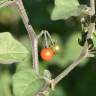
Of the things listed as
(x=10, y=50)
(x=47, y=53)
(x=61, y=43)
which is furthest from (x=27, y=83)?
(x=61, y=43)

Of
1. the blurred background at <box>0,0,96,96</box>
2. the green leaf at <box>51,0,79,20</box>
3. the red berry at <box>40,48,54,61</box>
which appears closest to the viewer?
the green leaf at <box>51,0,79,20</box>

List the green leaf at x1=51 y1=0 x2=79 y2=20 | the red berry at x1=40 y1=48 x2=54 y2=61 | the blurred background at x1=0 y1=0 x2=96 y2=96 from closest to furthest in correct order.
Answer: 1. the green leaf at x1=51 y1=0 x2=79 y2=20
2. the red berry at x1=40 y1=48 x2=54 y2=61
3. the blurred background at x1=0 y1=0 x2=96 y2=96

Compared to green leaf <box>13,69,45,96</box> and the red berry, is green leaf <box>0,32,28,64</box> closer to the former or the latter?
green leaf <box>13,69,45,96</box>

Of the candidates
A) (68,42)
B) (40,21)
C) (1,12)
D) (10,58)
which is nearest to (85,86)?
(68,42)

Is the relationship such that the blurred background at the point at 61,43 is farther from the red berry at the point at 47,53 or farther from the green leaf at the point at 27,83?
the green leaf at the point at 27,83

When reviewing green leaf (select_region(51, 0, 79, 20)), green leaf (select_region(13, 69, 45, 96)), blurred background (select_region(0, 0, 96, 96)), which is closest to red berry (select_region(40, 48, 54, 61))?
green leaf (select_region(13, 69, 45, 96))

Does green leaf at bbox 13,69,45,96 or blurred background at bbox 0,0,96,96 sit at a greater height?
green leaf at bbox 13,69,45,96
